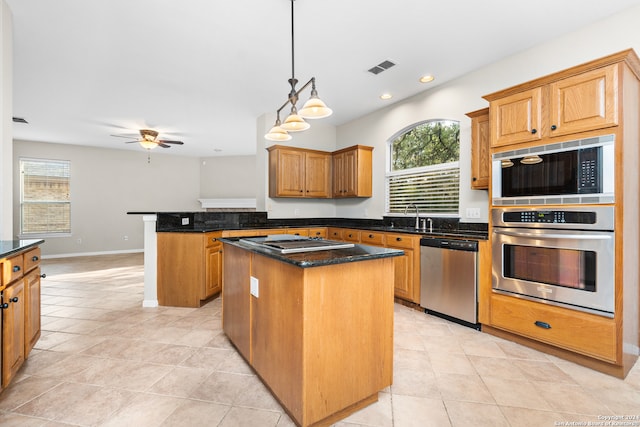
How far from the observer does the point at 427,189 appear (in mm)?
4176

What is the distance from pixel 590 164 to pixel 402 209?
2531 millimetres

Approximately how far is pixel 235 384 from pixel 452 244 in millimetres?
2392

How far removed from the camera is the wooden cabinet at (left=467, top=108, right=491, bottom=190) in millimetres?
3062

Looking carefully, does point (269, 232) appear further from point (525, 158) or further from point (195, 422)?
point (525, 158)

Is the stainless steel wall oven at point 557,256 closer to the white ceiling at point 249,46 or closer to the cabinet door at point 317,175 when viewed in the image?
the white ceiling at point 249,46

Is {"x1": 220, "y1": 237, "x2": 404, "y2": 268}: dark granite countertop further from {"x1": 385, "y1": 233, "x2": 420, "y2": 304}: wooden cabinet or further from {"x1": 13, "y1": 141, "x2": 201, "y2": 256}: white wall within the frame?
{"x1": 13, "y1": 141, "x2": 201, "y2": 256}: white wall

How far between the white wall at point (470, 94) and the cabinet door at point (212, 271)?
8.50ft

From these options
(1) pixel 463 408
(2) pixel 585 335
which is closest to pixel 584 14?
(2) pixel 585 335

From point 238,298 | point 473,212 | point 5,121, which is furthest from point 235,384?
point 473,212

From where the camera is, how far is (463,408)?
5.73ft

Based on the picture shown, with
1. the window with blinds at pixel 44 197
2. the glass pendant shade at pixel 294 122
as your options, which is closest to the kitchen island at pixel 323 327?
the glass pendant shade at pixel 294 122

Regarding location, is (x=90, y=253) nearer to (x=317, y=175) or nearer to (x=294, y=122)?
(x=317, y=175)

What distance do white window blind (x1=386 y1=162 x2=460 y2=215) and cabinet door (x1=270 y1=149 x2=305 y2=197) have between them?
4.90ft

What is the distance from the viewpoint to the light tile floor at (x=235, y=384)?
5.45 feet
